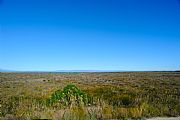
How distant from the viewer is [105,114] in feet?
33.2

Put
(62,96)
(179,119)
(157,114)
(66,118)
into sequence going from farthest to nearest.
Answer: (62,96), (157,114), (179,119), (66,118)

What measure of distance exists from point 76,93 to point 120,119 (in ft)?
11.4

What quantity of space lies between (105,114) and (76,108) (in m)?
1.01

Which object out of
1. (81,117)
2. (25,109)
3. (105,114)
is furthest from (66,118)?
(25,109)

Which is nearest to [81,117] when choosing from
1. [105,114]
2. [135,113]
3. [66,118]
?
[66,118]

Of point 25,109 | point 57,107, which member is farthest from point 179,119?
point 25,109

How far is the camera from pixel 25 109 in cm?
1080

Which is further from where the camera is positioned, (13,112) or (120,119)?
(13,112)

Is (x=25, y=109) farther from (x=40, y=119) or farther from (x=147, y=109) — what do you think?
(x=147, y=109)

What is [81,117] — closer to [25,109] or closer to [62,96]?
[25,109]

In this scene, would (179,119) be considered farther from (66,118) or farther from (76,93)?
(76,93)

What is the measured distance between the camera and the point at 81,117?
918 cm

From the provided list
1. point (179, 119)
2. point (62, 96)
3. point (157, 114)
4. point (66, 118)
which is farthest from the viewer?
point (62, 96)

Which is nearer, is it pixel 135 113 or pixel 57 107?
pixel 135 113
